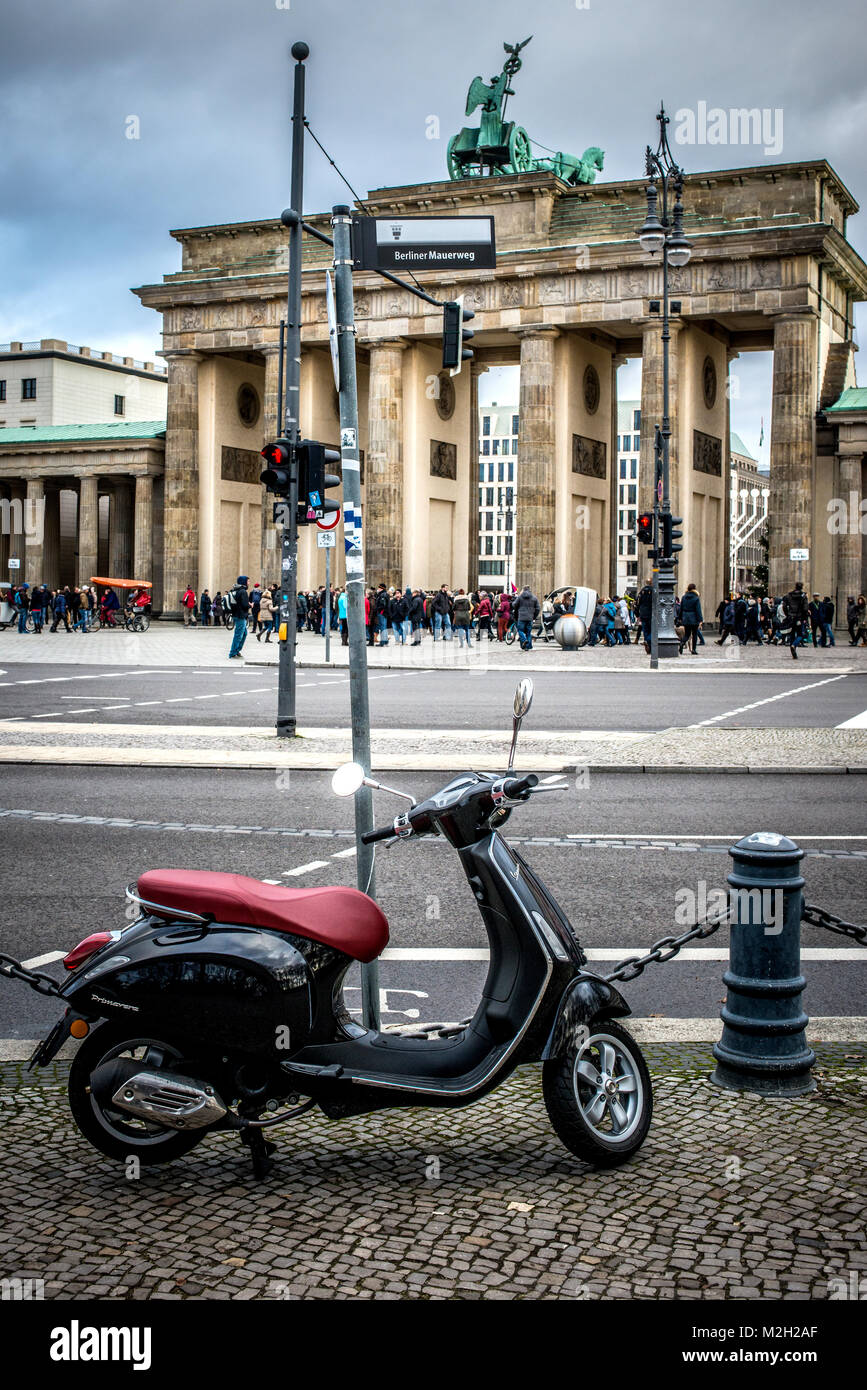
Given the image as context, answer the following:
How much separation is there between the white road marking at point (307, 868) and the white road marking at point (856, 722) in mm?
10547

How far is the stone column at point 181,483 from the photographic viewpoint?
70250 millimetres

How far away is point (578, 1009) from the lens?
4.25m

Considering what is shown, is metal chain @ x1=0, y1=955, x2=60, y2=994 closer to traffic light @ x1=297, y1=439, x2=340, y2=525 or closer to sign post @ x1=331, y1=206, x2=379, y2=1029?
sign post @ x1=331, y1=206, x2=379, y2=1029

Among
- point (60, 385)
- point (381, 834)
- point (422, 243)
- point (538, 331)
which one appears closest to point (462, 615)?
point (538, 331)

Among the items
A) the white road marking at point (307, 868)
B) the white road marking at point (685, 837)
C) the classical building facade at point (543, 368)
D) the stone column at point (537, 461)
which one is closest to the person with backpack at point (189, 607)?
the classical building facade at point (543, 368)

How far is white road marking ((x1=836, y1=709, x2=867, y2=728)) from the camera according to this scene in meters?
18.2

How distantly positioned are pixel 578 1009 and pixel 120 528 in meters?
83.5

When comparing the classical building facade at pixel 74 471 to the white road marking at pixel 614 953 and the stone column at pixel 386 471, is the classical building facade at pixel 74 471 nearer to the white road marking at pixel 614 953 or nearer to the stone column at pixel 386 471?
the stone column at pixel 386 471

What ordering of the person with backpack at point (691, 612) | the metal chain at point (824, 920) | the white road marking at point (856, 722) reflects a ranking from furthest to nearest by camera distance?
the person with backpack at point (691, 612) → the white road marking at point (856, 722) → the metal chain at point (824, 920)

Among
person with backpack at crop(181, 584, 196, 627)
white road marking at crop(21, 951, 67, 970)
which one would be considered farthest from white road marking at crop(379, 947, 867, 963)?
person with backpack at crop(181, 584, 196, 627)

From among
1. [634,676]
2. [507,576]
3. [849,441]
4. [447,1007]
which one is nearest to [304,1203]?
[447,1007]

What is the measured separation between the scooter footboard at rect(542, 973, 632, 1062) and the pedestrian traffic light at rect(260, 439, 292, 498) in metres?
11.2

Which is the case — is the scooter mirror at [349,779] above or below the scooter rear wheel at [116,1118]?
above

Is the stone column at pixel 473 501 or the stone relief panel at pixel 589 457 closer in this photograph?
the stone relief panel at pixel 589 457
